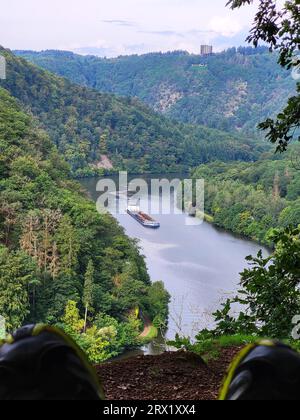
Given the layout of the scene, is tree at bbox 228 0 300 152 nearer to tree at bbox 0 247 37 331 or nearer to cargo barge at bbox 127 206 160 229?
tree at bbox 0 247 37 331

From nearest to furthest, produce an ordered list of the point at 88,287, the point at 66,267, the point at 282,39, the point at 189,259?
the point at 282,39 → the point at 88,287 → the point at 66,267 → the point at 189,259

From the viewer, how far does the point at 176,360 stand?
2.96 meters

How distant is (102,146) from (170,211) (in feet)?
71.5

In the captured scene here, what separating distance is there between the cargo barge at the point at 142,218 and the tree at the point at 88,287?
32.6 ft

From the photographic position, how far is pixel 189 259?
25141mm

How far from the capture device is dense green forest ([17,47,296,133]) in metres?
100

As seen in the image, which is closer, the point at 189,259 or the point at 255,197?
the point at 189,259

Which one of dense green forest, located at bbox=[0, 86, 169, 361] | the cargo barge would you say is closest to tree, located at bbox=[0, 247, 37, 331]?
dense green forest, located at bbox=[0, 86, 169, 361]

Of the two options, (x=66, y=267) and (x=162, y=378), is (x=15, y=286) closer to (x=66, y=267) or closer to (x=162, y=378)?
(x=66, y=267)

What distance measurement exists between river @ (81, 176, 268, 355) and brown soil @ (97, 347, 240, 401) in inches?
512

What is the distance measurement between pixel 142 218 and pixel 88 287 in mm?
11758

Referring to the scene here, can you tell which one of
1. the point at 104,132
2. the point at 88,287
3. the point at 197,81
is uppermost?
Result: the point at 197,81

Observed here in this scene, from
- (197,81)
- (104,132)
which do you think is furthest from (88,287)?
(197,81)

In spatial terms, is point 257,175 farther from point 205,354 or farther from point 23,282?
point 205,354
